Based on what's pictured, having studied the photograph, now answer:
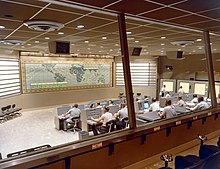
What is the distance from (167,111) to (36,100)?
8136 millimetres

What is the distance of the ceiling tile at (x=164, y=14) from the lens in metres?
3.30

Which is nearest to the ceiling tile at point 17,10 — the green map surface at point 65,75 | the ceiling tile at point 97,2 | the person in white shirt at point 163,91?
the ceiling tile at point 97,2

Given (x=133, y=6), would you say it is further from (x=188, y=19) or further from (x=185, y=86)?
(x=185, y=86)

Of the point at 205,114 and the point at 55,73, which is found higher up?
the point at 55,73

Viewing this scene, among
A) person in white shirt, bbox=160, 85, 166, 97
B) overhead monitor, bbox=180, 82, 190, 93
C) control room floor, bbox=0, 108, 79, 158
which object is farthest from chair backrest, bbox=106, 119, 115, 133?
overhead monitor, bbox=180, 82, 190, 93

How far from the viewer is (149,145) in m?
3.81

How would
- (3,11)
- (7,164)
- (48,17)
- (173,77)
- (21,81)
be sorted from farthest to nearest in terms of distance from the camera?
(173,77)
(21,81)
(48,17)
(3,11)
(7,164)

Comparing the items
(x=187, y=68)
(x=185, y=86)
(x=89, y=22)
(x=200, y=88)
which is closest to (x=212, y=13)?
(x=89, y=22)

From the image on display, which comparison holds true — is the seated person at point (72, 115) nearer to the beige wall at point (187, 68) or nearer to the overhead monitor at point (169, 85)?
the overhead monitor at point (169, 85)

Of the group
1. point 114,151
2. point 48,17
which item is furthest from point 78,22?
point 114,151

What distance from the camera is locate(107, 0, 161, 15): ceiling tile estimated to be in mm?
2885

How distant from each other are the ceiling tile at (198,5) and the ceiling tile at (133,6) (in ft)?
1.23

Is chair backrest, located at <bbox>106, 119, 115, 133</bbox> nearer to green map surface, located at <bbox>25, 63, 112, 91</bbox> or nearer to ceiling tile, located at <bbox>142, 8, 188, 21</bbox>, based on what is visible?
ceiling tile, located at <bbox>142, 8, 188, 21</bbox>

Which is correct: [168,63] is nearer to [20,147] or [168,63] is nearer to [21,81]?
[21,81]
